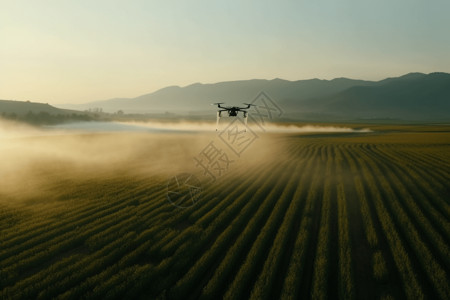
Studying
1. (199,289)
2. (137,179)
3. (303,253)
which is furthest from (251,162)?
(199,289)

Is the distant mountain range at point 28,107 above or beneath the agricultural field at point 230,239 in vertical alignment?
above

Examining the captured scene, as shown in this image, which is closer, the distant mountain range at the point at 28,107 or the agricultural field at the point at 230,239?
the agricultural field at the point at 230,239

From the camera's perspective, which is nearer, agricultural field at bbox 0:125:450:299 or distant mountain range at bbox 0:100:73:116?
agricultural field at bbox 0:125:450:299

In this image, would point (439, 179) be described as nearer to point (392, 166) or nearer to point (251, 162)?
point (392, 166)

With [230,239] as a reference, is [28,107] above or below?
above

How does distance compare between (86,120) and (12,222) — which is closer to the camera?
(12,222)

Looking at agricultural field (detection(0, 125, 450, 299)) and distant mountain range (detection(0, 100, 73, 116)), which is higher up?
distant mountain range (detection(0, 100, 73, 116))

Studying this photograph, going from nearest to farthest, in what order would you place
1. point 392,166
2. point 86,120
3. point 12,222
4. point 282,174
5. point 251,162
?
point 12,222, point 282,174, point 392,166, point 251,162, point 86,120

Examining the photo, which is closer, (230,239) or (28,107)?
(230,239)
